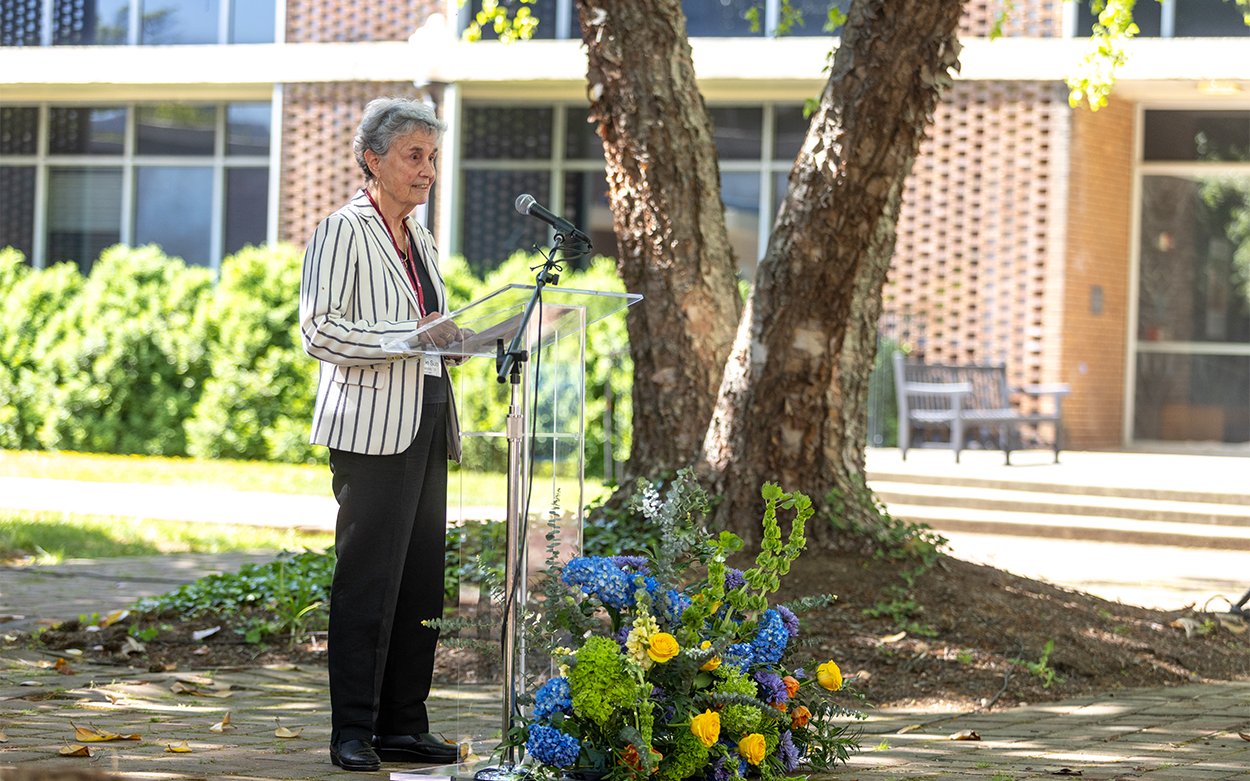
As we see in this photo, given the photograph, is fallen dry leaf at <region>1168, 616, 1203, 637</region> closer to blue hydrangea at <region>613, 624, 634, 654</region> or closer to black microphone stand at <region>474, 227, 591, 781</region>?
blue hydrangea at <region>613, 624, 634, 654</region>

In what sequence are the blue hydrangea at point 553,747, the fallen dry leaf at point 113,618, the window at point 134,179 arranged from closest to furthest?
the blue hydrangea at point 553,747 < the fallen dry leaf at point 113,618 < the window at point 134,179

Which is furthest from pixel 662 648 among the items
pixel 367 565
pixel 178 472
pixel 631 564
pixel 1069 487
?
pixel 178 472

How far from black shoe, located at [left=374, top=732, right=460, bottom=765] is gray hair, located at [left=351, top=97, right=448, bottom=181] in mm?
1684

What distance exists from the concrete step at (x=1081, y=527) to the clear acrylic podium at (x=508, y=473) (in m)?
6.54

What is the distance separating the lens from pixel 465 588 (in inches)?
139

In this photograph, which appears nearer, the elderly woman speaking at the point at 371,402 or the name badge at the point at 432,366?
the elderly woman speaking at the point at 371,402

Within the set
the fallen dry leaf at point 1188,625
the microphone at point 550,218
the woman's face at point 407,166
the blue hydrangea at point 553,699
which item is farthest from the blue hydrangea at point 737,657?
the fallen dry leaf at point 1188,625

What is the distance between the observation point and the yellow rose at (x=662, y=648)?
10.6ft

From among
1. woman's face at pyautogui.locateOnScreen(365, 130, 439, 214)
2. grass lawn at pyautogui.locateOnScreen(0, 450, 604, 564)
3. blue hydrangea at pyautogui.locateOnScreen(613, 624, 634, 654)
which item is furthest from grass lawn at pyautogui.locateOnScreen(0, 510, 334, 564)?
blue hydrangea at pyautogui.locateOnScreen(613, 624, 634, 654)

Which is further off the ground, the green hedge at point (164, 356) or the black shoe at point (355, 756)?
the green hedge at point (164, 356)

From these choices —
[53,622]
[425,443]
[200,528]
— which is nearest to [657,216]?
[425,443]

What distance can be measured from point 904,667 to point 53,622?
3907 millimetres

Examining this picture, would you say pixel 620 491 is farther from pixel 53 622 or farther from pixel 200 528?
pixel 200 528

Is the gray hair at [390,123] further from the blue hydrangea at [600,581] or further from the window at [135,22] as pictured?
the window at [135,22]
